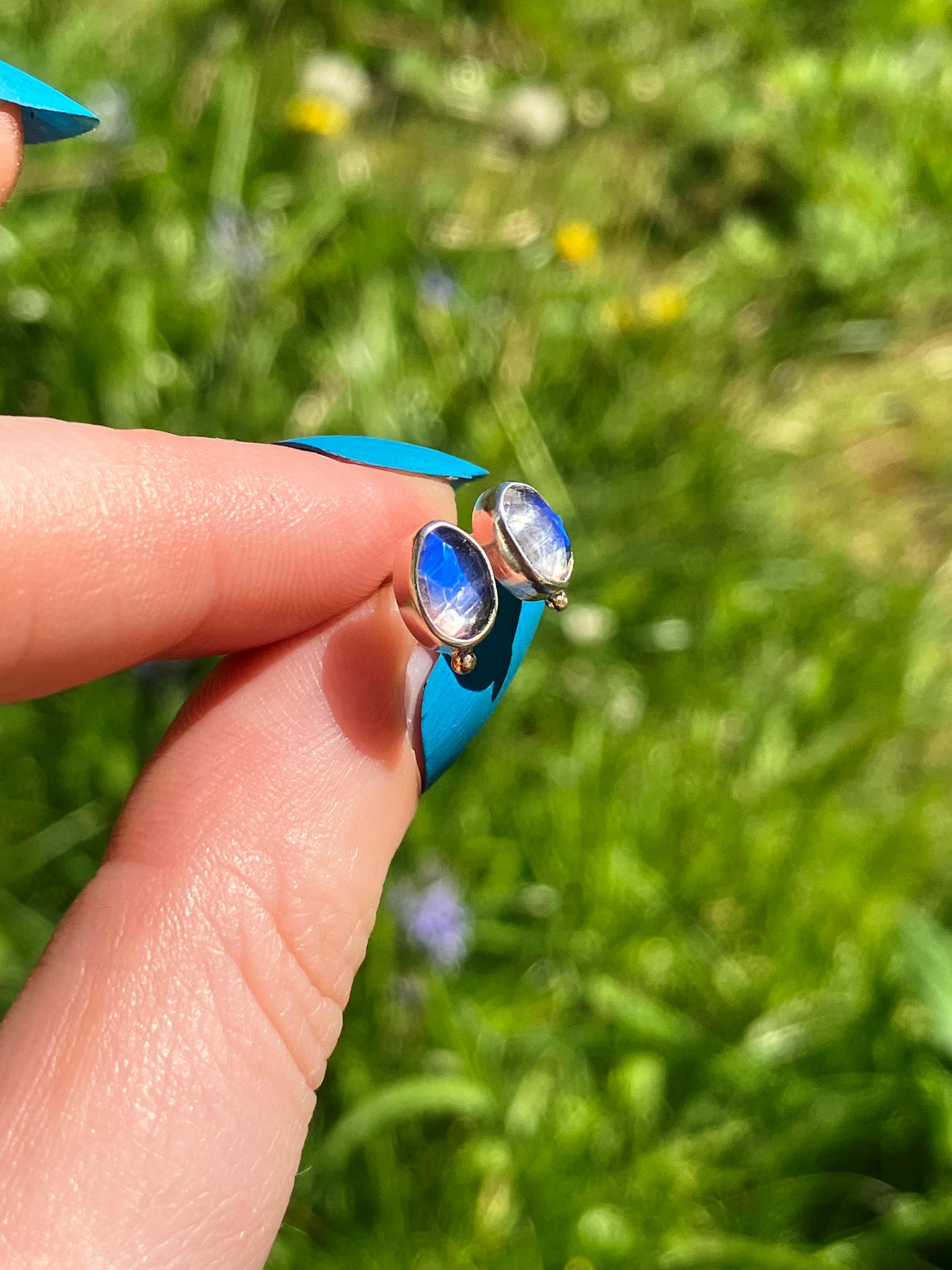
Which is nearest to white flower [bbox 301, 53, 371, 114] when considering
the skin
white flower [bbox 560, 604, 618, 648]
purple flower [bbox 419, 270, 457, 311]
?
purple flower [bbox 419, 270, 457, 311]

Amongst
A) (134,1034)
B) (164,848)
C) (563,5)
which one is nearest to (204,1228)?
(134,1034)

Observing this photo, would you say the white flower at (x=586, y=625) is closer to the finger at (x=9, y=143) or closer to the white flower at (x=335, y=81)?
the finger at (x=9, y=143)

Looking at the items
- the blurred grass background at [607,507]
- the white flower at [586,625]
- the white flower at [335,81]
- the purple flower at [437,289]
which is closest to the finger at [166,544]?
the blurred grass background at [607,507]

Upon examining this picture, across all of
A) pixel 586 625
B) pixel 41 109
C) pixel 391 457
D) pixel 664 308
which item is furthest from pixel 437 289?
pixel 41 109

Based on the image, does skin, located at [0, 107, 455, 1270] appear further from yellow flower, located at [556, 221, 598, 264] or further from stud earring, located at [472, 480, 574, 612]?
yellow flower, located at [556, 221, 598, 264]

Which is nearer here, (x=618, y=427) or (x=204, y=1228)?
(x=204, y=1228)

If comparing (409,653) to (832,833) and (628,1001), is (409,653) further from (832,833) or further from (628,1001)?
(832,833)

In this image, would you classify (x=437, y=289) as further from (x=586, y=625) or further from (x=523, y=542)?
(x=523, y=542)

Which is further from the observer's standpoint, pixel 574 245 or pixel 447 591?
pixel 574 245
